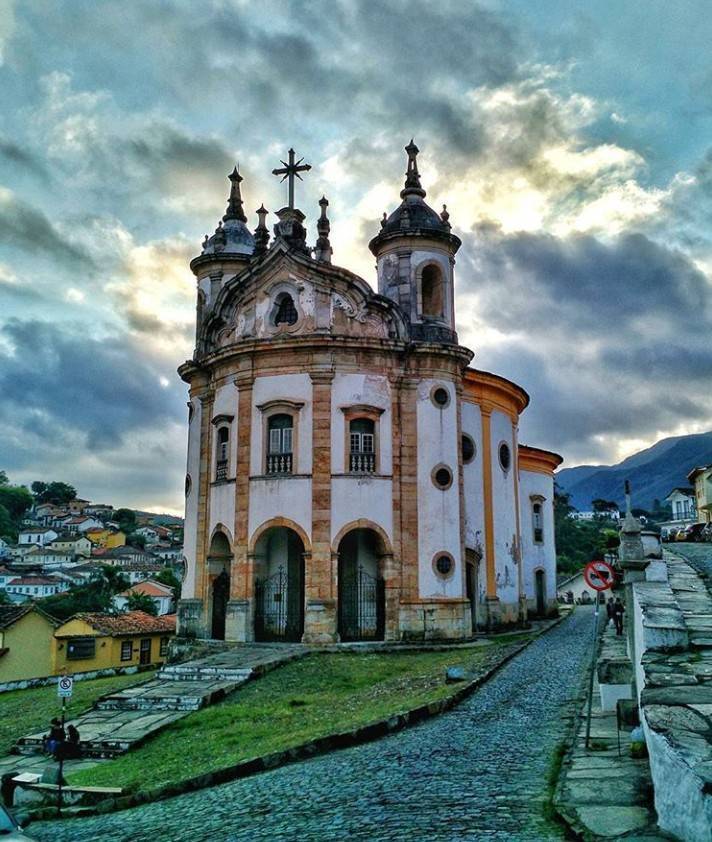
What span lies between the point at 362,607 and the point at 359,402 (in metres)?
5.93

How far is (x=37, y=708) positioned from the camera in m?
22.2

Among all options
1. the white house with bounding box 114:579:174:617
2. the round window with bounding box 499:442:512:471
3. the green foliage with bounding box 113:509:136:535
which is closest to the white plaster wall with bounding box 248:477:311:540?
the round window with bounding box 499:442:512:471

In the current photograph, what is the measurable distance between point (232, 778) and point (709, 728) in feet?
22.8

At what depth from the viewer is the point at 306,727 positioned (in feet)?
44.7

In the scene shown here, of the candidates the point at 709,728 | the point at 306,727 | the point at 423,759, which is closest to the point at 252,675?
the point at 306,727

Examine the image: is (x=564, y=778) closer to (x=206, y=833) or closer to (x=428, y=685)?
(x=206, y=833)

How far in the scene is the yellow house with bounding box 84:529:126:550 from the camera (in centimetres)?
14325

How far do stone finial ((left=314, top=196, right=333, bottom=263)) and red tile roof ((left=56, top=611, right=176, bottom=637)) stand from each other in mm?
20476

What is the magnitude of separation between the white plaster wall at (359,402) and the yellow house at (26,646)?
71.7 feet

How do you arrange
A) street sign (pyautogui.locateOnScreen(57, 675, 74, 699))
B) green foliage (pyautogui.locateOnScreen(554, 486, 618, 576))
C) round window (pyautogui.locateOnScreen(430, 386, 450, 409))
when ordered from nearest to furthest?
street sign (pyautogui.locateOnScreen(57, 675, 74, 699)) < round window (pyautogui.locateOnScreen(430, 386, 450, 409)) < green foliage (pyautogui.locateOnScreen(554, 486, 618, 576))

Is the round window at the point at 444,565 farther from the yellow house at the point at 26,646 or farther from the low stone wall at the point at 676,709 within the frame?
the yellow house at the point at 26,646

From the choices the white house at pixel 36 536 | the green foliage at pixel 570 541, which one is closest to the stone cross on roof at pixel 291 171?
the green foliage at pixel 570 541

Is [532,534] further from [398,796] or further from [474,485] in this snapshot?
[398,796]

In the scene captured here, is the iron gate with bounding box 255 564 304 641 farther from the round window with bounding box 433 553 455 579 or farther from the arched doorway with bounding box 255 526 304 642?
the round window with bounding box 433 553 455 579
